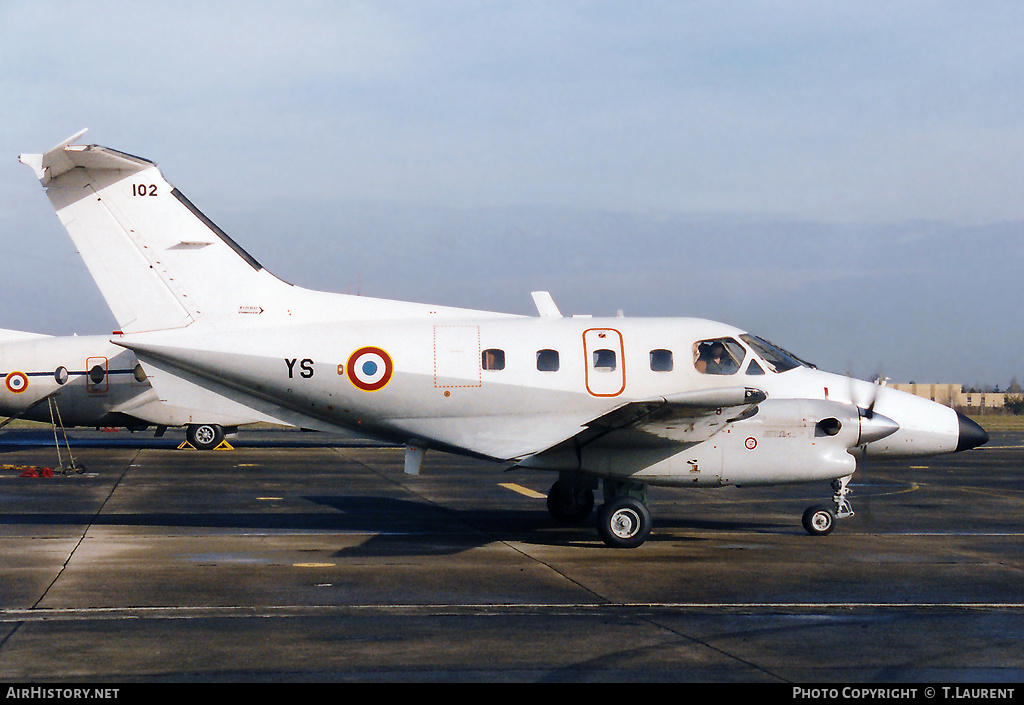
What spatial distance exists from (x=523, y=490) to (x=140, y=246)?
410 inches

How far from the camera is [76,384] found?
31.6 meters

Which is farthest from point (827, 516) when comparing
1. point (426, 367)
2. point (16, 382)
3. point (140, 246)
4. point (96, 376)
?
point (16, 382)

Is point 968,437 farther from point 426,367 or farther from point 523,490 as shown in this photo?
point 523,490

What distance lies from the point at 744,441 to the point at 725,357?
1.36 metres

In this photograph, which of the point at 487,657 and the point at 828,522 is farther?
the point at 828,522

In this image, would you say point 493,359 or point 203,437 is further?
point 203,437

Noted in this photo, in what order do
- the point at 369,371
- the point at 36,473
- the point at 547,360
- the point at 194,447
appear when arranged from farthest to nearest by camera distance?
the point at 194,447, the point at 36,473, the point at 547,360, the point at 369,371

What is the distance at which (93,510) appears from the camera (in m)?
18.0

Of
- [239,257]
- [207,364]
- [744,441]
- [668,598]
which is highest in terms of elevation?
[239,257]

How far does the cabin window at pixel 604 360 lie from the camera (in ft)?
48.4

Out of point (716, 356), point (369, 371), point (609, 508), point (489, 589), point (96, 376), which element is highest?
point (96, 376)

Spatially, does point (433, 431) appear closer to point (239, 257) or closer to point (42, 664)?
point (239, 257)

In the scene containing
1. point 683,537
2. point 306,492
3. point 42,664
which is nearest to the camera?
point 42,664

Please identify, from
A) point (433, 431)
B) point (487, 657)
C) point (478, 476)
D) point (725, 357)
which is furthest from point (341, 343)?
point (478, 476)
